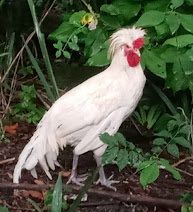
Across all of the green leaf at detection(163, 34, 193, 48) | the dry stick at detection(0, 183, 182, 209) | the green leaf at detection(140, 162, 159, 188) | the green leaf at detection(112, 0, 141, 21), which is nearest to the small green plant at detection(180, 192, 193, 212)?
the dry stick at detection(0, 183, 182, 209)

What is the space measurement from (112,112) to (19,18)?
156 centimetres

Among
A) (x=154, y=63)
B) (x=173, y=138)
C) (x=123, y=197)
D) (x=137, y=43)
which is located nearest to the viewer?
(x=123, y=197)

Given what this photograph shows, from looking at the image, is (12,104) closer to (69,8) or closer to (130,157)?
(69,8)

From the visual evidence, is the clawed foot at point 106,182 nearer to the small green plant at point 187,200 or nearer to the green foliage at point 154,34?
the small green plant at point 187,200

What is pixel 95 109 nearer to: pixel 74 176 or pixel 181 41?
pixel 74 176

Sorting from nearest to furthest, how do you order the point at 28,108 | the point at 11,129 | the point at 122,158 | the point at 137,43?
the point at 122,158 < the point at 137,43 < the point at 11,129 < the point at 28,108

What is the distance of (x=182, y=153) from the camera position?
399 cm

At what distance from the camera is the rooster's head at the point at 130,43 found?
3.32m

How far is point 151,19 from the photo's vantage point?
341 centimetres

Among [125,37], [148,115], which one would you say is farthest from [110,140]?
[148,115]

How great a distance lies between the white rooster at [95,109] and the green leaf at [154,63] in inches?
8.1

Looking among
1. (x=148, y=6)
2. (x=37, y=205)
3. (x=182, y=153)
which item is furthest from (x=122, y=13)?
(x=37, y=205)

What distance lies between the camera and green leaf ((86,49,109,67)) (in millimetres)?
3631

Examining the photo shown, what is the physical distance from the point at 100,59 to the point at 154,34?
333 mm
